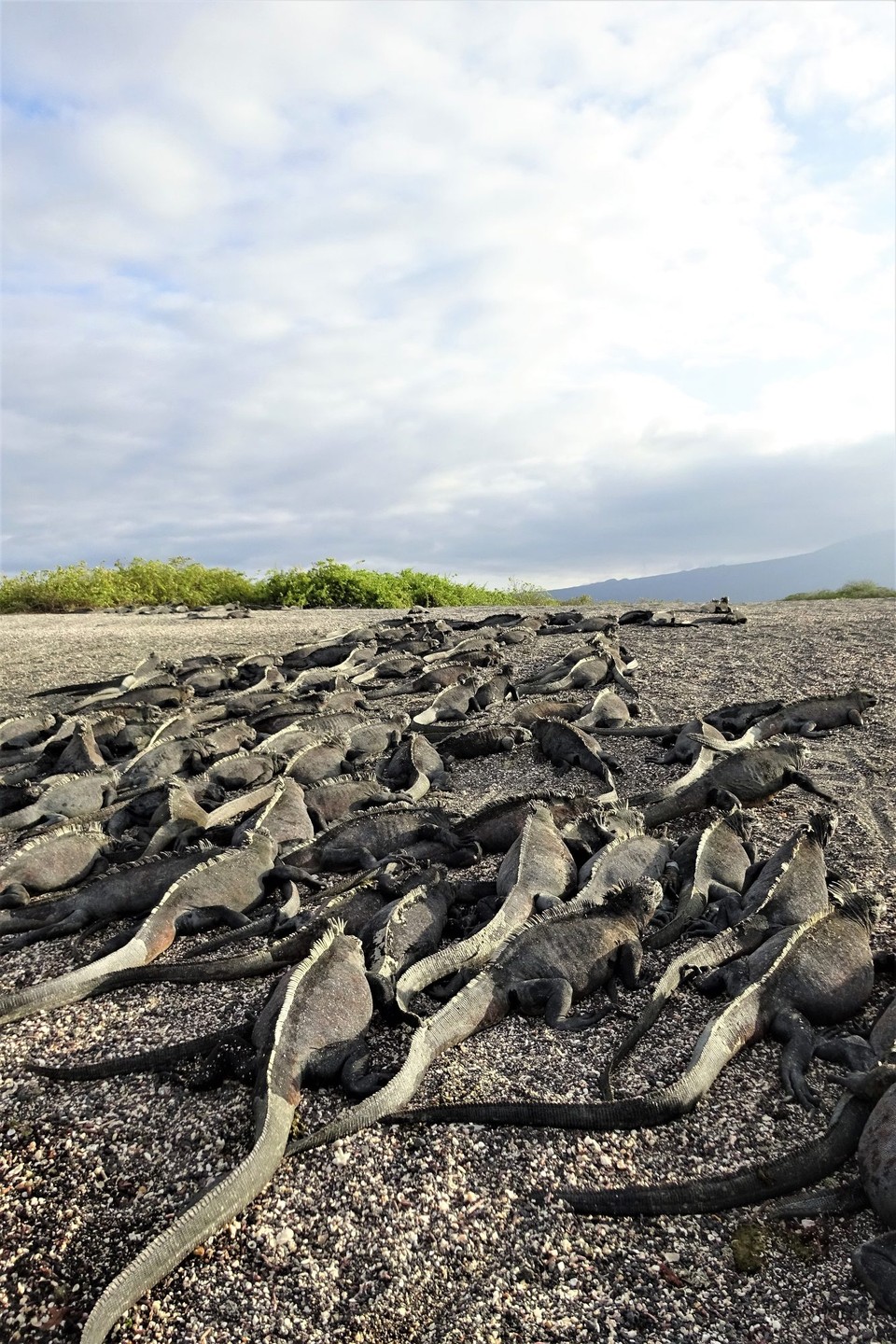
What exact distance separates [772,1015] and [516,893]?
73.8 inches

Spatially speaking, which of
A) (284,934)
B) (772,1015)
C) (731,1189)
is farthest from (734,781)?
(731,1189)

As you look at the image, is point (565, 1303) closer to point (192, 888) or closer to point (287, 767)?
point (192, 888)

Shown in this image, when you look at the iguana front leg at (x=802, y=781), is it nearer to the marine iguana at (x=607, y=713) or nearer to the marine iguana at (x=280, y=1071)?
the marine iguana at (x=607, y=713)

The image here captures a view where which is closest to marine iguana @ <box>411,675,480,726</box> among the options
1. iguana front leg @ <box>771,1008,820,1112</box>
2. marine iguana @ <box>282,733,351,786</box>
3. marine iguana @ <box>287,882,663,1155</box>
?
marine iguana @ <box>282,733,351,786</box>

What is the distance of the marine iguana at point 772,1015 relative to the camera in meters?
3.87

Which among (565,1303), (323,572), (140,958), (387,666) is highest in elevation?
(323,572)

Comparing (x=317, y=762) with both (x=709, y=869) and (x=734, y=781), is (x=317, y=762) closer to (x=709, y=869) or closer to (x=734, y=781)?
(x=734, y=781)

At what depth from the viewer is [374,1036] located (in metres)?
4.65

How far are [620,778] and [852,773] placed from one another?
259 centimetres

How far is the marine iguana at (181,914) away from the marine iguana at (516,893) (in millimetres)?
1628

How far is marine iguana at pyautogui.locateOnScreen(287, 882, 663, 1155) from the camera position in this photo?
429 cm

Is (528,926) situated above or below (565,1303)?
above

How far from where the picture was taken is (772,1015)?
15.0ft

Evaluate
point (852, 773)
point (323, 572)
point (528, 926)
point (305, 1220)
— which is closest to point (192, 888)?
point (528, 926)
